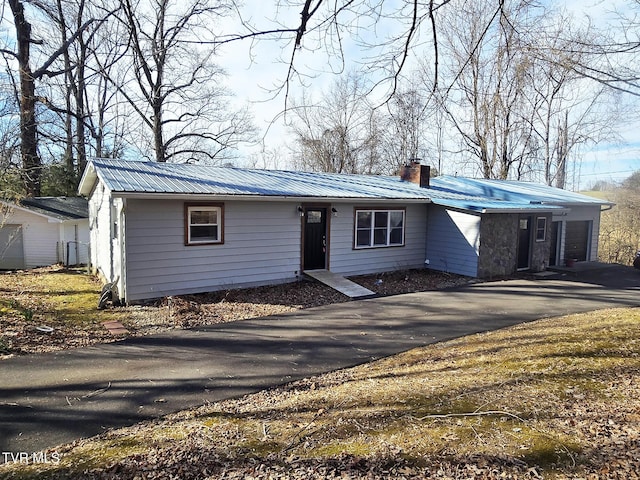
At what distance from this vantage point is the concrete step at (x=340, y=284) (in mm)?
10906

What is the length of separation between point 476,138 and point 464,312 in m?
20.7

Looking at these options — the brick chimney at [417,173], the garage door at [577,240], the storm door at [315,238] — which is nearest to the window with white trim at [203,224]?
the storm door at [315,238]

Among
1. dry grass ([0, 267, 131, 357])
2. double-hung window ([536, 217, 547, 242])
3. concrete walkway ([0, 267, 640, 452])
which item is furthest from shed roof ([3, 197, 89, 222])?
double-hung window ([536, 217, 547, 242])

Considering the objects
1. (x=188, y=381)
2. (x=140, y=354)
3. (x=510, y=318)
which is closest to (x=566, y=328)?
(x=510, y=318)

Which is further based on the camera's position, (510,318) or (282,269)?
(282,269)

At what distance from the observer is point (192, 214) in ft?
33.3

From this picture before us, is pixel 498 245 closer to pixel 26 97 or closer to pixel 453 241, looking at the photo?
pixel 453 241

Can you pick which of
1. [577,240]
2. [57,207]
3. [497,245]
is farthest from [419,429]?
[57,207]

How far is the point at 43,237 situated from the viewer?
58.1 feet

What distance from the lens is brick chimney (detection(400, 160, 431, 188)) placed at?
16672 mm

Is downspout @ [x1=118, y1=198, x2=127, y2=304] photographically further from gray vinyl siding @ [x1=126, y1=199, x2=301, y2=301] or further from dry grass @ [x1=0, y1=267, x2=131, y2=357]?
dry grass @ [x1=0, y1=267, x2=131, y2=357]

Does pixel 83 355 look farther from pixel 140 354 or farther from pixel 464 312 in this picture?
pixel 464 312

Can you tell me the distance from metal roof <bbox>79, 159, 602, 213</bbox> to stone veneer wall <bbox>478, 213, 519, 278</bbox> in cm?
50

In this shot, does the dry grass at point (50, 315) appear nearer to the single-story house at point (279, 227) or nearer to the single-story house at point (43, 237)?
the single-story house at point (279, 227)
